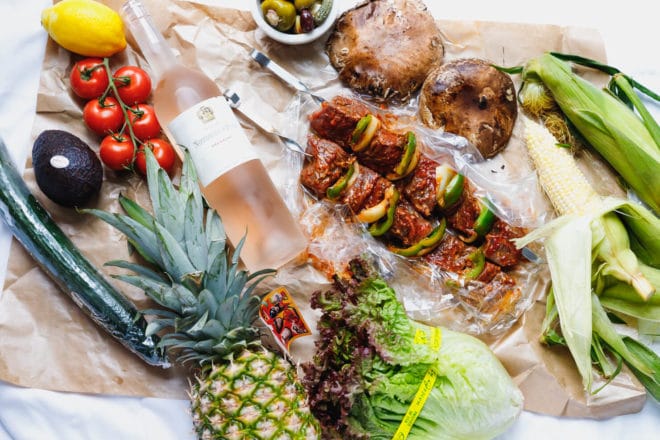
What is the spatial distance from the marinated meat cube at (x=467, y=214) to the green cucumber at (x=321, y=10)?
0.88 metres

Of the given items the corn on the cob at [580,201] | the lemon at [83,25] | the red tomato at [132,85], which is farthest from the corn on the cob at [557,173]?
the lemon at [83,25]

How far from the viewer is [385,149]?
7.33 ft

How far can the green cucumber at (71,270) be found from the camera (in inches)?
80.5

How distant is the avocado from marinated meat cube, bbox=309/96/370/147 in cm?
85

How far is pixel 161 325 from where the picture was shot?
5.94ft

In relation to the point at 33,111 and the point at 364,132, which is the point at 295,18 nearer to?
the point at 364,132

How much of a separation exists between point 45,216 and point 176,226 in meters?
0.67

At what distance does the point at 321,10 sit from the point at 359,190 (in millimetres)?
721

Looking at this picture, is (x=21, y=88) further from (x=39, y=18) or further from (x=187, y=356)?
(x=187, y=356)

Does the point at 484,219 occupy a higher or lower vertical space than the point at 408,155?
lower

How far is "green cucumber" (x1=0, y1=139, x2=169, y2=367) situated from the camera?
204 centimetres

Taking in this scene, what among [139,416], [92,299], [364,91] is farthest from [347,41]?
[139,416]

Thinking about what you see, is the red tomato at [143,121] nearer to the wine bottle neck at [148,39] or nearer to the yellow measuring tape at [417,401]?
the wine bottle neck at [148,39]

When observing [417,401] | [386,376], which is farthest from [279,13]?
[417,401]
